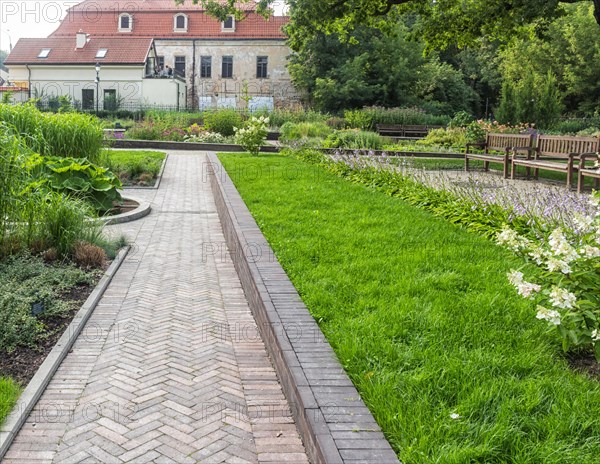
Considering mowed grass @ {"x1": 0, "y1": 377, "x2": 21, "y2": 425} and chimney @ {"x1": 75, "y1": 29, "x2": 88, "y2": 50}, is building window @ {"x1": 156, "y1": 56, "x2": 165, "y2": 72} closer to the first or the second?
chimney @ {"x1": 75, "y1": 29, "x2": 88, "y2": 50}

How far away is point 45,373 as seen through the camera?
429 centimetres

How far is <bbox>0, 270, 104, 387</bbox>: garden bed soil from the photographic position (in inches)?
169

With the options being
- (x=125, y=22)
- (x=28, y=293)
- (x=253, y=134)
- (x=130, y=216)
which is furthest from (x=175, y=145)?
(x=125, y=22)

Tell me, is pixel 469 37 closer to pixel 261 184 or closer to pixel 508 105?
pixel 261 184

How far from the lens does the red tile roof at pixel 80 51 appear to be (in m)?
50.3

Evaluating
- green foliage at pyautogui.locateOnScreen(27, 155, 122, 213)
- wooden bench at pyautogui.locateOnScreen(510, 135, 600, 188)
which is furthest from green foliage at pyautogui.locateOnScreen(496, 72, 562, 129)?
green foliage at pyautogui.locateOnScreen(27, 155, 122, 213)

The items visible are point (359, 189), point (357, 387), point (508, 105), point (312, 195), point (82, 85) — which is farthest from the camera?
point (82, 85)

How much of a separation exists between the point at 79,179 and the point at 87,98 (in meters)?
43.8

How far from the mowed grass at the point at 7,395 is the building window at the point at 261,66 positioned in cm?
5310

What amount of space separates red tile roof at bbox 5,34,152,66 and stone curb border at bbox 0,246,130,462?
155 feet

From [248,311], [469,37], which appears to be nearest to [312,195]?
[248,311]

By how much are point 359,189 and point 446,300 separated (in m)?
6.88

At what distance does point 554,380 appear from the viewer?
366 centimetres

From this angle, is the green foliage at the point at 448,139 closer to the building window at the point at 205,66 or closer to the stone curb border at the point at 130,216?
the stone curb border at the point at 130,216
